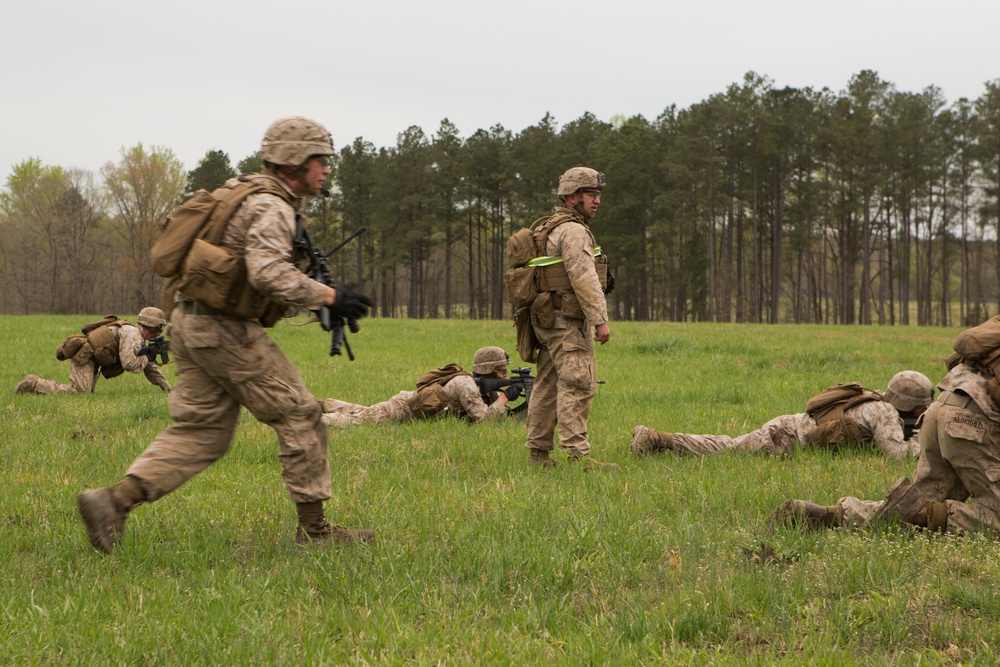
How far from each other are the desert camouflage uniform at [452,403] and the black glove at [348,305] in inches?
216

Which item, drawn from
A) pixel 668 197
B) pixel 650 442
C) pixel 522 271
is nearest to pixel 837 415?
pixel 650 442

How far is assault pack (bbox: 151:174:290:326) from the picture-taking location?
15.1 ft

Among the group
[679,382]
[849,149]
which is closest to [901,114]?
[849,149]

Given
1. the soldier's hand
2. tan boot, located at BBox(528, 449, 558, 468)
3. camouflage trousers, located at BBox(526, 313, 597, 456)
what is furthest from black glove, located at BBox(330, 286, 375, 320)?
tan boot, located at BBox(528, 449, 558, 468)

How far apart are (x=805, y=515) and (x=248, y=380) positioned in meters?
3.20

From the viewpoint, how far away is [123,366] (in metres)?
12.6

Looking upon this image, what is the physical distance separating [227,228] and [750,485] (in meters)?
3.93

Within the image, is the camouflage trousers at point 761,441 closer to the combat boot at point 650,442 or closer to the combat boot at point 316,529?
the combat boot at point 650,442

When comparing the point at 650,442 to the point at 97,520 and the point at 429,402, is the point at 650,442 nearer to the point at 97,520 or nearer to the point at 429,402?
the point at 429,402

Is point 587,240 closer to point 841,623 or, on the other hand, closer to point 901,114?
point 841,623

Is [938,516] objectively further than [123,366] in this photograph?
No

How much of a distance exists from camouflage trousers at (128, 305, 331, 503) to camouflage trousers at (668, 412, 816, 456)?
13.5 ft

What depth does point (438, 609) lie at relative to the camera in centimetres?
387

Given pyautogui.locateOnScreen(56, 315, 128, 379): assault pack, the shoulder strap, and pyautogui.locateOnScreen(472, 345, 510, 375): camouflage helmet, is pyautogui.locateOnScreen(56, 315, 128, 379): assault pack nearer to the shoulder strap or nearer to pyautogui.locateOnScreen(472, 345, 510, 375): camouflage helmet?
pyautogui.locateOnScreen(472, 345, 510, 375): camouflage helmet
